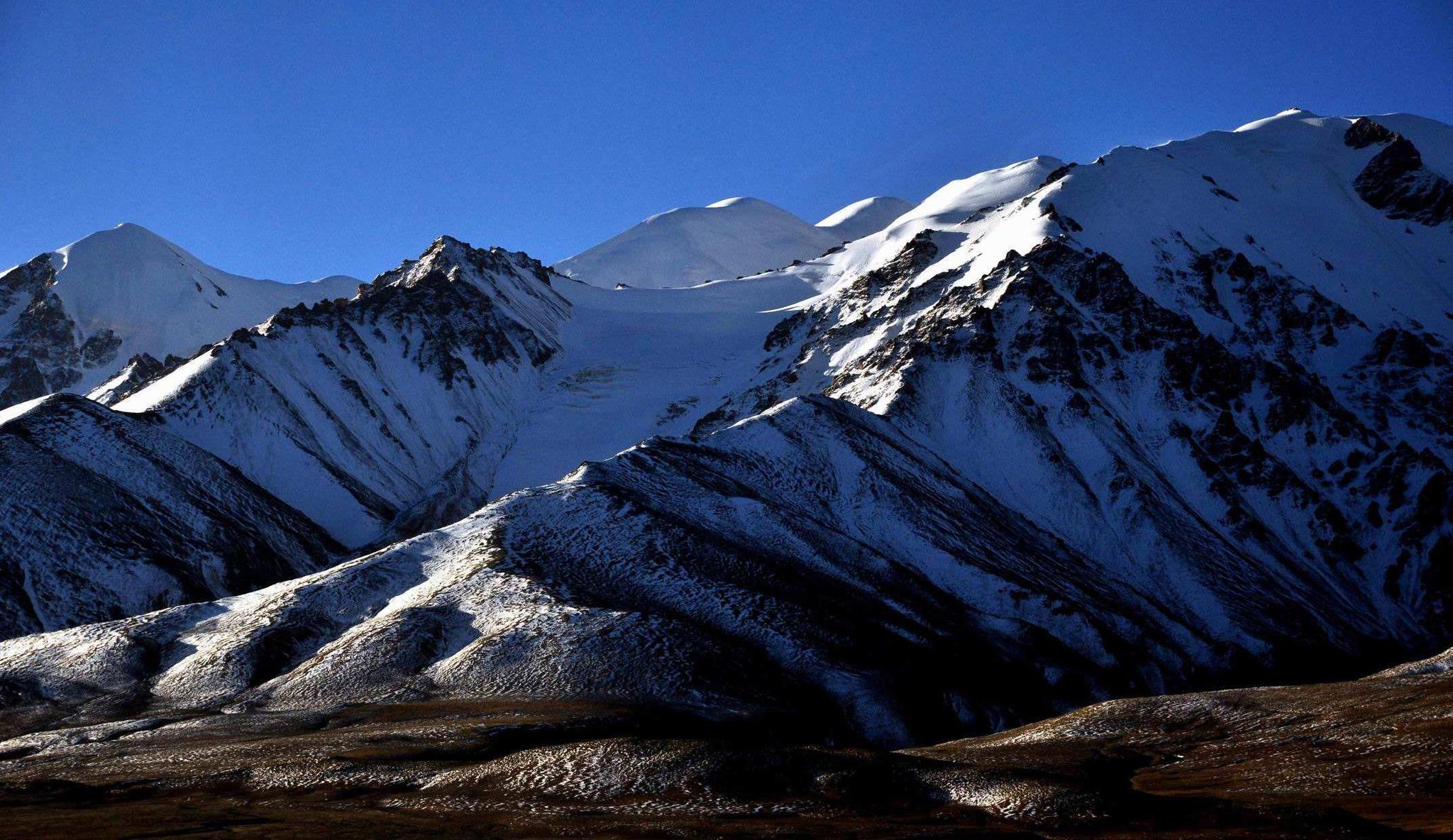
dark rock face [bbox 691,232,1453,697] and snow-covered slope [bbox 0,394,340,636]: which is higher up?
snow-covered slope [bbox 0,394,340,636]

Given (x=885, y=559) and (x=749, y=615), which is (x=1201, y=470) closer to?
(x=885, y=559)

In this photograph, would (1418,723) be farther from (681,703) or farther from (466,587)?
(466,587)

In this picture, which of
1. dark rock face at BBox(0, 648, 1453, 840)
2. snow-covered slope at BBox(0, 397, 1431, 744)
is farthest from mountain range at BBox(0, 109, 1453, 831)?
dark rock face at BBox(0, 648, 1453, 840)

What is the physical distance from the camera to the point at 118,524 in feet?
492

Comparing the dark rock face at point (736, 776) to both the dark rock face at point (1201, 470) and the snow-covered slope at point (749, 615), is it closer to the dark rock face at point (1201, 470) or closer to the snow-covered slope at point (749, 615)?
the snow-covered slope at point (749, 615)

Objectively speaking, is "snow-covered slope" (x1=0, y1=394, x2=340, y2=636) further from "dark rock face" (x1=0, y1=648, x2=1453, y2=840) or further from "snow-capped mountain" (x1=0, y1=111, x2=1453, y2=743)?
"dark rock face" (x1=0, y1=648, x2=1453, y2=840)

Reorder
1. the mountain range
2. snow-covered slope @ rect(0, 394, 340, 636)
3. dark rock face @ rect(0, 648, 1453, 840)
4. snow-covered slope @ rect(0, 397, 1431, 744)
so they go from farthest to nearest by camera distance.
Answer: snow-covered slope @ rect(0, 394, 340, 636) → snow-covered slope @ rect(0, 397, 1431, 744) → the mountain range → dark rock face @ rect(0, 648, 1453, 840)

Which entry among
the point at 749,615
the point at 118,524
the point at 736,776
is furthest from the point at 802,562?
the point at 118,524

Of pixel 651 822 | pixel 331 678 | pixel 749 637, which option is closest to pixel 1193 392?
pixel 749 637

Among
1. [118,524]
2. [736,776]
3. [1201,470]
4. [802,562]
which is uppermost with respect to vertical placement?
[118,524]

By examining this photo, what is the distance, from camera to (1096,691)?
125 m

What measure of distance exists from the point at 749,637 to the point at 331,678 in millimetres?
33358

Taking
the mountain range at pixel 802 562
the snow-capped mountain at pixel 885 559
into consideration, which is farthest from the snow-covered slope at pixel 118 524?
the snow-capped mountain at pixel 885 559

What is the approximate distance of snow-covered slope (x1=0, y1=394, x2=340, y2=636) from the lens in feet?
461
